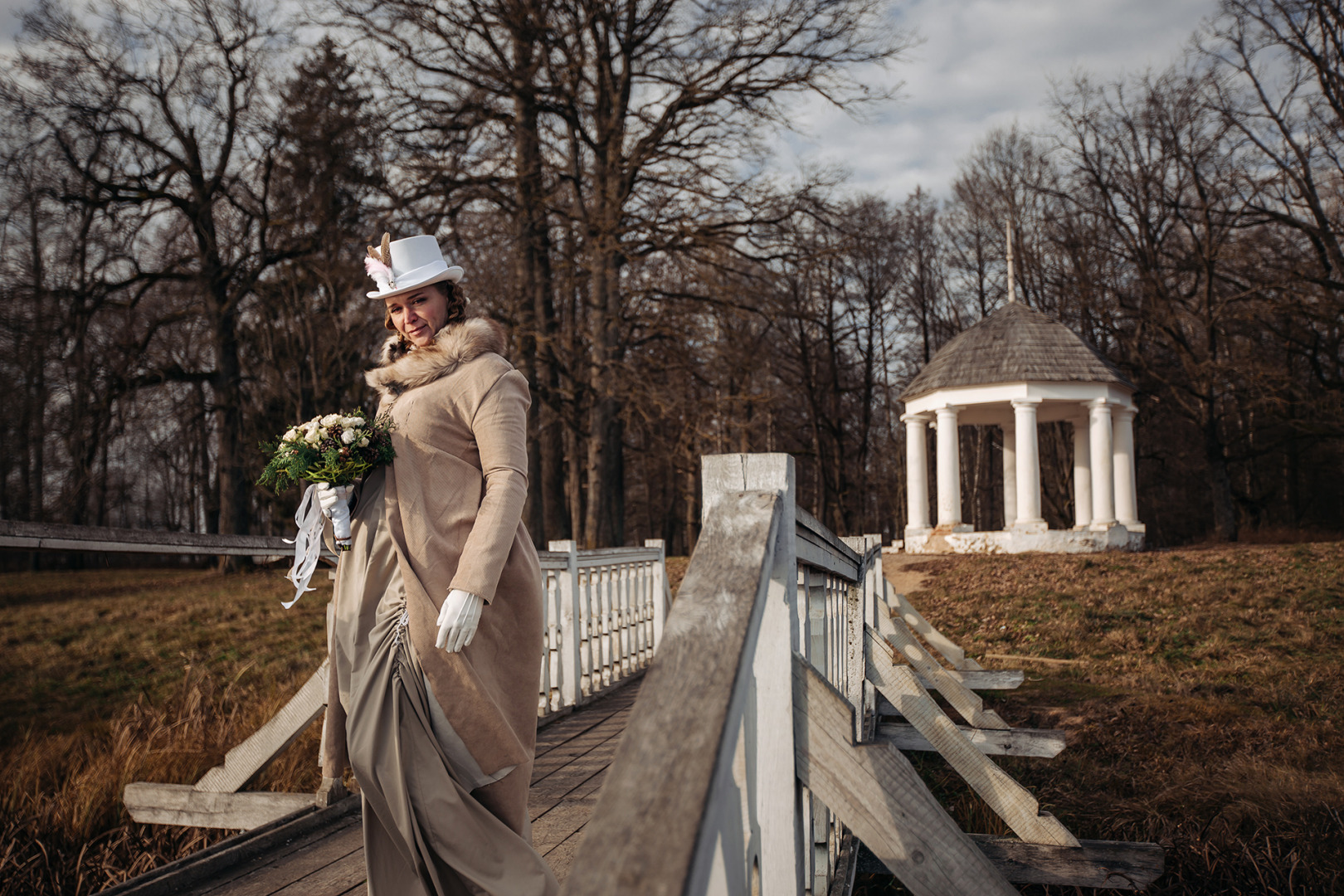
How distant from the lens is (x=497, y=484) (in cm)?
256

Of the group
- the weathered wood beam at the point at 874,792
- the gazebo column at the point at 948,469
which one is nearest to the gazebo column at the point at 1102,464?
the gazebo column at the point at 948,469

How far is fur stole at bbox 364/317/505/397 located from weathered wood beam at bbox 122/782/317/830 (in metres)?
2.25

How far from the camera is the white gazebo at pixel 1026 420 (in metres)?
18.0

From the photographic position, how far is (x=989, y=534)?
59.7 feet

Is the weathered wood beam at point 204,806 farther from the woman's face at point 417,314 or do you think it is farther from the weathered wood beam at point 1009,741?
the weathered wood beam at point 1009,741

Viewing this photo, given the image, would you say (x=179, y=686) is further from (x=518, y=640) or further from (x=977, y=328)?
(x=977, y=328)

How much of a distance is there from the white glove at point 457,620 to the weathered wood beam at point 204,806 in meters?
2.20

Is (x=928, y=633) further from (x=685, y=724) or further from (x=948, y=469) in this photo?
(x=948, y=469)

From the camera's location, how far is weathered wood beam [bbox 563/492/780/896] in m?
1.00

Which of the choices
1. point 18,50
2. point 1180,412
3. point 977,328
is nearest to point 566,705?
point 18,50

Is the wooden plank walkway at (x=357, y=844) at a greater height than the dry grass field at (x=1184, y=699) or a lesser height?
greater

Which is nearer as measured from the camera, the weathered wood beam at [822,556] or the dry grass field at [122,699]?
the weathered wood beam at [822,556]

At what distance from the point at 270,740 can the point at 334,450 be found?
2176 millimetres

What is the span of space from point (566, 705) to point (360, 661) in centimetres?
414
